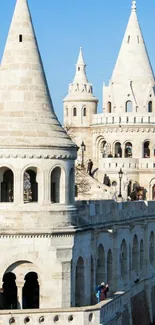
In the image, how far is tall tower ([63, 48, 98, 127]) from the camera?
72.1 m

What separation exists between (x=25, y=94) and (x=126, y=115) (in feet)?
126

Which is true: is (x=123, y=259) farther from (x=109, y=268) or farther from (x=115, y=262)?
(x=109, y=268)

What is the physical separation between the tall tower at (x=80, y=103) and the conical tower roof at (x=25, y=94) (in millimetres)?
39755

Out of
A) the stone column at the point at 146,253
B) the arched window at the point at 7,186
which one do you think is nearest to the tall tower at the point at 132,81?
the stone column at the point at 146,253

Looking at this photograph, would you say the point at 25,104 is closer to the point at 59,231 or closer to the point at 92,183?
the point at 59,231

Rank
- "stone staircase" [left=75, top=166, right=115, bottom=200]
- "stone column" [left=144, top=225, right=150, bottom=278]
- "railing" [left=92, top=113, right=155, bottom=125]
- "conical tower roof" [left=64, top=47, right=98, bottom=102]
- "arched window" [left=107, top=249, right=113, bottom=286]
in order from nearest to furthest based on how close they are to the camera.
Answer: "arched window" [left=107, top=249, right=113, bottom=286]
"stone column" [left=144, top=225, right=150, bottom=278]
"stone staircase" [left=75, top=166, right=115, bottom=200]
"railing" [left=92, top=113, right=155, bottom=125]
"conical tower roof" [left=64, top=47, right=98, bottom=102]

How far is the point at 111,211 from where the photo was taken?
37094mm

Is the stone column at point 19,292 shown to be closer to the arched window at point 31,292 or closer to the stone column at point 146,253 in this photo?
the arched window at point 31,292

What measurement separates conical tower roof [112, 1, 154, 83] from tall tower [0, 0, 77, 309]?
125ft

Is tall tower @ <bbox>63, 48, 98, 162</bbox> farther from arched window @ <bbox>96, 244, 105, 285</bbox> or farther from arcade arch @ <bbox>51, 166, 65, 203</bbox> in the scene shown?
arcade arch @ <bbox>51, 166, 65, 203</bbox>

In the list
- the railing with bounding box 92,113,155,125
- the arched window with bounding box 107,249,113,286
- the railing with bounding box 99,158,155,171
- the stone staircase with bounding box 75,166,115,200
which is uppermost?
the railing with bounding box 92,113,155,125

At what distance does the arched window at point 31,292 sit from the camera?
32.4 metres

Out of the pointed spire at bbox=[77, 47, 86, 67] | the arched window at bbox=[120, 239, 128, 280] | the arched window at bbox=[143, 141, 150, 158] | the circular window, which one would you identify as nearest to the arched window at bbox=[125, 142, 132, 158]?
the arched window at bbox=[143, 141, 150, 158]

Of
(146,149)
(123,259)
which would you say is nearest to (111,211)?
(123,259)
